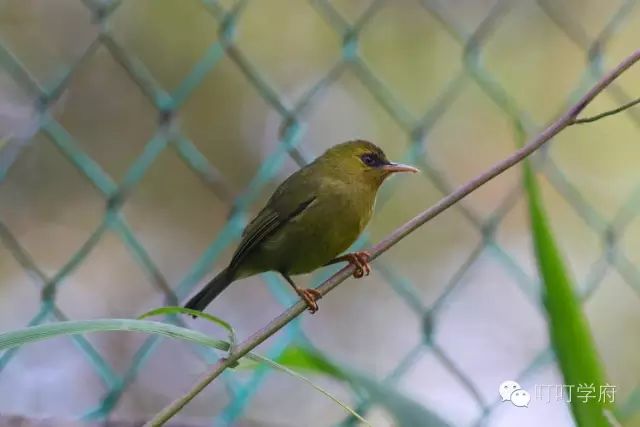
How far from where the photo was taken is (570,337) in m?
0.79

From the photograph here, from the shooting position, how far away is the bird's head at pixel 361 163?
174cm

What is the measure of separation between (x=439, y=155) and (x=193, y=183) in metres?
0.63

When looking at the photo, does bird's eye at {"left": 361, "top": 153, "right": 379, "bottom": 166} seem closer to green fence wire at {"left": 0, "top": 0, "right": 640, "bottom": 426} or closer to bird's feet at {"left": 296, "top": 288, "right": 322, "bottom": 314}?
green fence wire at {"left": 0, "top": 0, "right": 640, "bottom": 426}

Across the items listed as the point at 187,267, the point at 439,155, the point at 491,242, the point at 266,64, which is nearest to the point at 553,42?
the point at 439,155

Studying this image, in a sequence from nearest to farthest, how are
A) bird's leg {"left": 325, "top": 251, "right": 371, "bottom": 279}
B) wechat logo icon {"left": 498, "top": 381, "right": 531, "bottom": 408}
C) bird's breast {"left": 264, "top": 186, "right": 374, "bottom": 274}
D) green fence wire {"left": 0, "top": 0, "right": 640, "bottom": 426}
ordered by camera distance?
1. wechat logo icon {"left": 498, "top": 381, "right": 531, "bottom": 408}
2. bird's leg {"left": 325, "top": 251, "right": 371, "bottom": 279}
3. green fence wire {"left": 0, "top": 0, "right": 640, "bottom": 426}
4. bird's breast {"left": 264, "top": 186, "right": 374, "bottom": 274}

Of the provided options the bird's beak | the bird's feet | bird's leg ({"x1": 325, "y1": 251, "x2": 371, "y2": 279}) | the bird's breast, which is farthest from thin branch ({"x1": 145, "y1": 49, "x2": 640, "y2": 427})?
the bird's beak

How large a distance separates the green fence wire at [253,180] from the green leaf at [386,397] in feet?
1.64

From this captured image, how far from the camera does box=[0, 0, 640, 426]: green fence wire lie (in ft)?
4.84

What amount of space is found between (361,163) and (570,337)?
3.37ft

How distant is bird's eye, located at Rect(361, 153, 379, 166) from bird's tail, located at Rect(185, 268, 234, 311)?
35cm

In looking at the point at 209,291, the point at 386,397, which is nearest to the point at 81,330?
the point at 386,397

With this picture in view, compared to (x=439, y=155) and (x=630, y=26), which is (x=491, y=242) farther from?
(x=630, y=26)

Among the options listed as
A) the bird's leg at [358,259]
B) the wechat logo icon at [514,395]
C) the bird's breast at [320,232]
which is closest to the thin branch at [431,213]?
the wechat logo icon at [514,395]

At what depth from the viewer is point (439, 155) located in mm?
2336
